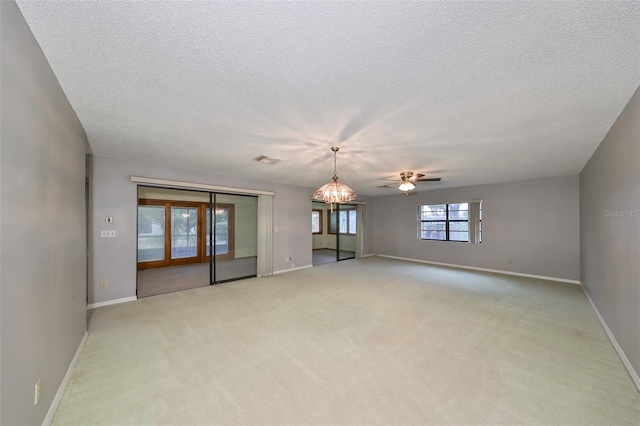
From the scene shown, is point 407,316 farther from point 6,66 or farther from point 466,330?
point 6,66

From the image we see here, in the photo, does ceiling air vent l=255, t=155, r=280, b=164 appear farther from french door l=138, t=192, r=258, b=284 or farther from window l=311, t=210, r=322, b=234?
window l=311, t=210, r=322, b=234

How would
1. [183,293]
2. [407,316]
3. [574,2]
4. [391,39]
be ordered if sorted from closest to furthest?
[574,2] → [391,39] → [407,316] → [183,293]

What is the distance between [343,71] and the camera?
1.60 meters

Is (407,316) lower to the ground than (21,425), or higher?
lower

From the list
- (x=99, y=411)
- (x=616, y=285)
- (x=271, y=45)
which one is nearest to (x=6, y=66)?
(x=271, y=45)

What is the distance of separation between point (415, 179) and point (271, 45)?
372 cm

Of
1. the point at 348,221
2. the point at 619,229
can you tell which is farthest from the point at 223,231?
the point at 619,229

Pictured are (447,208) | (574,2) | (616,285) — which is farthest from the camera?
(447,208)

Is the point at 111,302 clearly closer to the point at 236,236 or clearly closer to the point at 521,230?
the point at 236,236

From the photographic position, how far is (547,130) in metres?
2.64

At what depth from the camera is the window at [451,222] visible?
6391mm

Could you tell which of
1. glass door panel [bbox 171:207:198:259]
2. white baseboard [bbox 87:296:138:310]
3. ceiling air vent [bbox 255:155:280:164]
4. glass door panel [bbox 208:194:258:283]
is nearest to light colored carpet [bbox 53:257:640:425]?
white baseboard [bbox 87:296:138:310]

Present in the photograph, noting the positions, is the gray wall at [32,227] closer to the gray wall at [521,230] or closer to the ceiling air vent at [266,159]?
the ceiling air vent at [266,159]

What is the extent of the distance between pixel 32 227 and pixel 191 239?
606 centimetres
